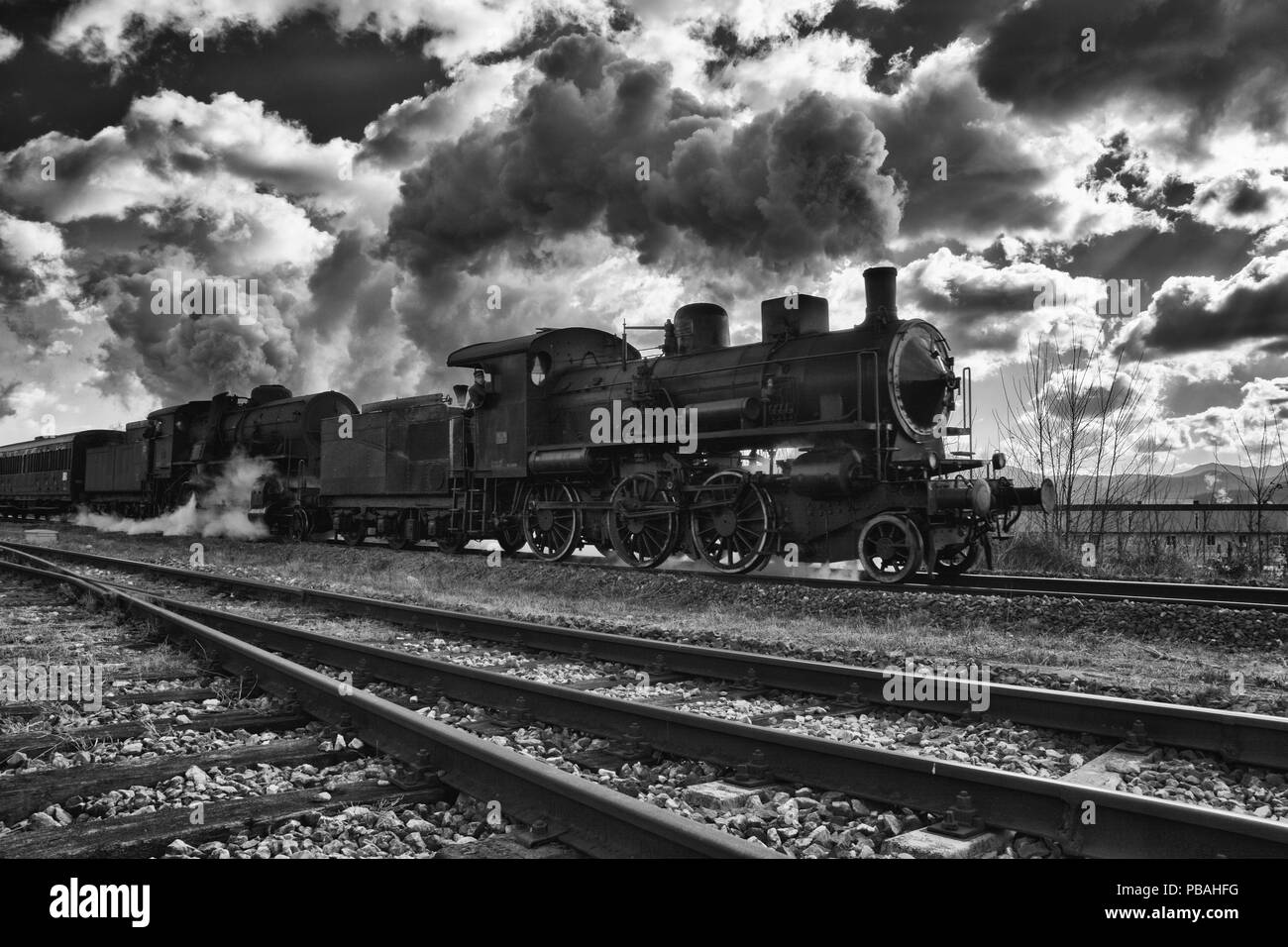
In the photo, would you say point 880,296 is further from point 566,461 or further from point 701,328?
point 566,461

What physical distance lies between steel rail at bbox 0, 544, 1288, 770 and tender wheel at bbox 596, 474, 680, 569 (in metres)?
4.40

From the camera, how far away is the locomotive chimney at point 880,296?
10.8 m

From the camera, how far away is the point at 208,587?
1231cm

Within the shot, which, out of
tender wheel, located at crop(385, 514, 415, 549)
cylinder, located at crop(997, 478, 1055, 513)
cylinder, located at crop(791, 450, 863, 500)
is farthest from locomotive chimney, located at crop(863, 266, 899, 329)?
tender wheel, located at crop(385, 514, 415, 549)

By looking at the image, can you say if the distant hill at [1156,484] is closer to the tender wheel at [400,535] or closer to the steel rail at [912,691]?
the steel rail at [912,691]

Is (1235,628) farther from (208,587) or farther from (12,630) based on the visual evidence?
(208,587)

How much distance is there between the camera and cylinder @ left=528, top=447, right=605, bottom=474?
13.0 meters

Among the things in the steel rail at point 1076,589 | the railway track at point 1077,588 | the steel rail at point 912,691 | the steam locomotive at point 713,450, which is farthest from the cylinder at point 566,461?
the steel rail at point 912,691

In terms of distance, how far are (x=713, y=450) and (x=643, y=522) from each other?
1.51 meters

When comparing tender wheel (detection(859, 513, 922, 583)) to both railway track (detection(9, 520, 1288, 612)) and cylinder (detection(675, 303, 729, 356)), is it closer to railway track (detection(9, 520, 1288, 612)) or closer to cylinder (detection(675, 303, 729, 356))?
railway track (detection(9, 520, 1288, 612))

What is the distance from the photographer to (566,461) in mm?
13250

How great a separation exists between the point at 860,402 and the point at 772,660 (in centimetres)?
532

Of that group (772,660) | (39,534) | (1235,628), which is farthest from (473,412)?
(39,534)

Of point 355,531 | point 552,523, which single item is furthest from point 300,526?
point 552,523
